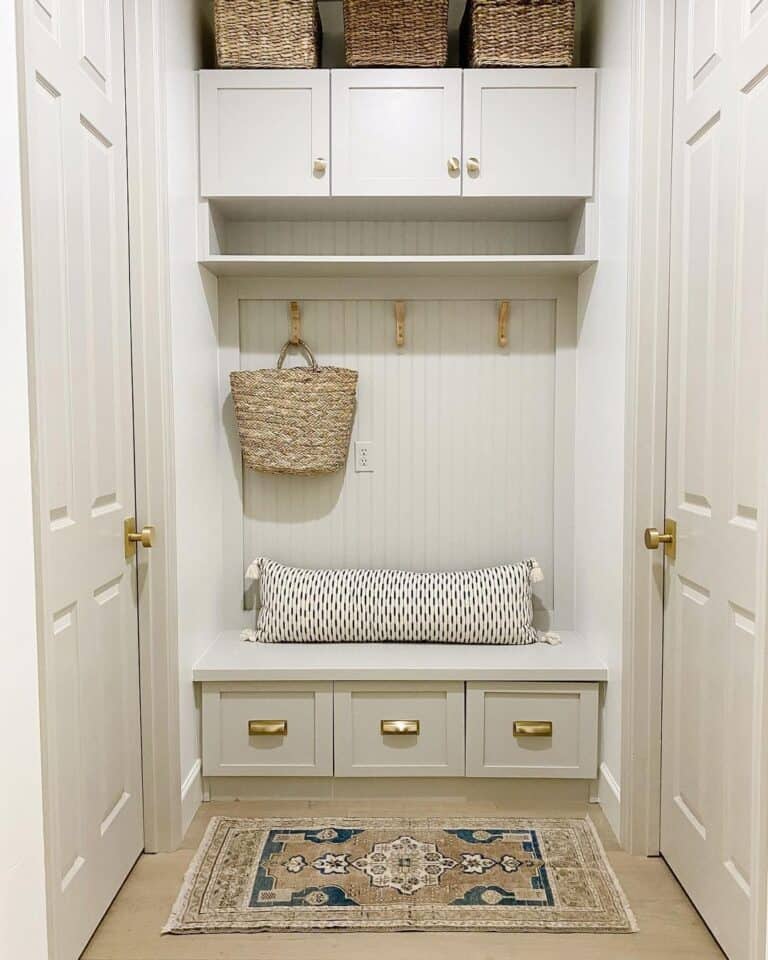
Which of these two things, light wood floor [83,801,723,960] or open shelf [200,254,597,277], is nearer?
light wood floor [83,801,723,960]

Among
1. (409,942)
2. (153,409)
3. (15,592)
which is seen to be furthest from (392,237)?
(409,942)

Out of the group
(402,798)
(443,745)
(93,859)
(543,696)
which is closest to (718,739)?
(543,696)

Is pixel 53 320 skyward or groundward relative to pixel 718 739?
skyward

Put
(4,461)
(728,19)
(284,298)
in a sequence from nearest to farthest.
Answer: (4,461), (728,19), (284,298)

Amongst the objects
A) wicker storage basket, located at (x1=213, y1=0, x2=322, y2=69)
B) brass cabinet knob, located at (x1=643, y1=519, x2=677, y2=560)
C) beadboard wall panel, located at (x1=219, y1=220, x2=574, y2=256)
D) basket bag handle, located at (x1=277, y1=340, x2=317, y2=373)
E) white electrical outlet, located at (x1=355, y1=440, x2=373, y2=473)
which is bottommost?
brass cabinet knob, located at (x1=643, y1=519, x2=677, y2=560)

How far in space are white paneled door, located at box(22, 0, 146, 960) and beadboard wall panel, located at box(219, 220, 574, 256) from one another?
83 cm

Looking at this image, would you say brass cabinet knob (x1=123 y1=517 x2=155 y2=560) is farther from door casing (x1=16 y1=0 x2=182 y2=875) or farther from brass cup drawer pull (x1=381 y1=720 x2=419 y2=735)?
brass cup drawer pull (x1=381 y1=720 x2=419 y2=735)

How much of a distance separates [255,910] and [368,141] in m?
2.21

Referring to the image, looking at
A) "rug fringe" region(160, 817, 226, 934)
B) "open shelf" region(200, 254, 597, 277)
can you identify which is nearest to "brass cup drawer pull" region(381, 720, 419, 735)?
"rug fringe" region(160, 817, 226, 934)

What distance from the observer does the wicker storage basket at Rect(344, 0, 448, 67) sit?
8.14ft

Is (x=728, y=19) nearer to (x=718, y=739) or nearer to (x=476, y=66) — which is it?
(x=476, y=66)

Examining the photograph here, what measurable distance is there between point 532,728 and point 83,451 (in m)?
1.58

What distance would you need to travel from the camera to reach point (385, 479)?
9.62 feet

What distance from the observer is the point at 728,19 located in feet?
5.77
